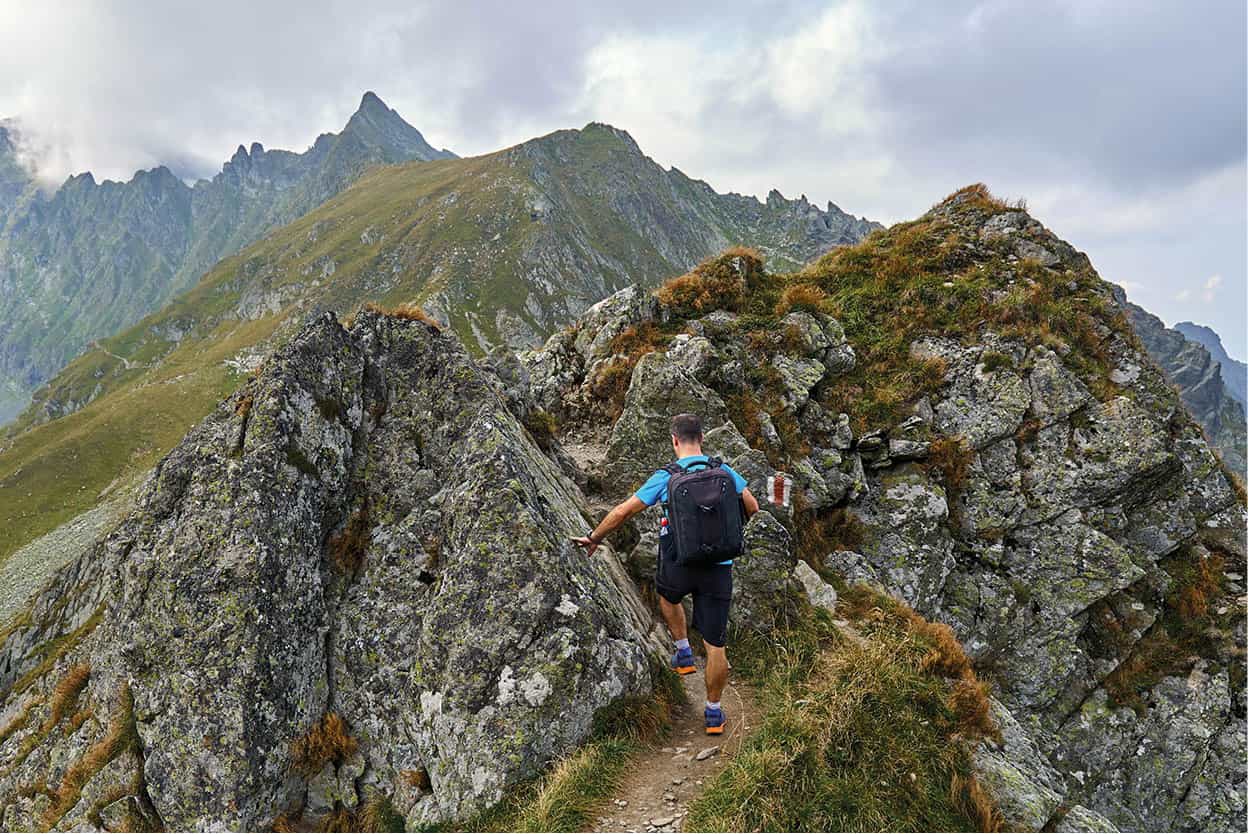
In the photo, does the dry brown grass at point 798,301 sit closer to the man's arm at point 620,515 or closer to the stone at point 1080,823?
the man's arm at point 620,515

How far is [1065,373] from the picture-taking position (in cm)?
1789

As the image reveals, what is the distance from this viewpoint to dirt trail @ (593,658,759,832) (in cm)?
672

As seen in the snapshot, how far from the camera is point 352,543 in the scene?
10641 mm

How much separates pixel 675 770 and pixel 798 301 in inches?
673

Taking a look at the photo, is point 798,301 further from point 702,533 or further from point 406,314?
point 702,533

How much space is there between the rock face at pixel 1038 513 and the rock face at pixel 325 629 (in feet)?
12.9

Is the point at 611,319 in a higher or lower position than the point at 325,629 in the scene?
higher

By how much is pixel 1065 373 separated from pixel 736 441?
42.2ft

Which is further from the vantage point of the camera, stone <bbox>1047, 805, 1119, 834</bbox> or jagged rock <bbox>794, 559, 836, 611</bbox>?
jagged rock <bbox>794, 559, 836, 611</bbox>

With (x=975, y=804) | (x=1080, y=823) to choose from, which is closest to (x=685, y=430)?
(x=975, y=804)

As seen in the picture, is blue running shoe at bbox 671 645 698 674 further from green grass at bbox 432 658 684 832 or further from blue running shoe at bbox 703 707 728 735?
blue running shoe at bbox 703 707 728 735

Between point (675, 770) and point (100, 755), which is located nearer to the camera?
point (675, 770)

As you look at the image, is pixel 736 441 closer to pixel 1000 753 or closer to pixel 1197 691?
pixel 1000 753

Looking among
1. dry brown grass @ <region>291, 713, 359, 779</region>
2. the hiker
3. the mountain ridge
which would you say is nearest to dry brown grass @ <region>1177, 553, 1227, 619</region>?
the mountain ridge
